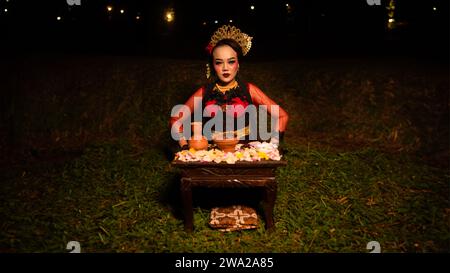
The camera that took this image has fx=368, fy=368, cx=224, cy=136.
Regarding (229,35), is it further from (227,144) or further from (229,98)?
(227,144)

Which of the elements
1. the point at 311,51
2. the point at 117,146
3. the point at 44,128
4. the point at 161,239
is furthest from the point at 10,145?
the point at 311,51

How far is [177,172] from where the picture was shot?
6344 millimetres

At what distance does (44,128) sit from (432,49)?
1312 centimetres

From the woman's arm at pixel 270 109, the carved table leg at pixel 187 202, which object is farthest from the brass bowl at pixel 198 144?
the woman's arm at pixel 270 109

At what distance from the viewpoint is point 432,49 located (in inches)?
531

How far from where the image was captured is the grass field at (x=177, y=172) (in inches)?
179

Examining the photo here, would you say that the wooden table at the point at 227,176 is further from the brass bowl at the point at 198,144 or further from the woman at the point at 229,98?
the woman at the point at 229,98

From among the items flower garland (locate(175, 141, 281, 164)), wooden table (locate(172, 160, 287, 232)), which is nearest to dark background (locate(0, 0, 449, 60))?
flower garland (locate(175, 141, 281, 164))

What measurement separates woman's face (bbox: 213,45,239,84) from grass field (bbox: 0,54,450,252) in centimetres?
187

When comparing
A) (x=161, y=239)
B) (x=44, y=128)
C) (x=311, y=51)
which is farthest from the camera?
(x=311, y=51)

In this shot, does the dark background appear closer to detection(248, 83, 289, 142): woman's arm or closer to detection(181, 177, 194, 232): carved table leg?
detection(248, 83, 289, 142): woman's arm

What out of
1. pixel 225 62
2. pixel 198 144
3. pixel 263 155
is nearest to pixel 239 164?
pixel 263 155

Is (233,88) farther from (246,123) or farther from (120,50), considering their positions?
(120,50)

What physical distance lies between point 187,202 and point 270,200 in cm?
95
